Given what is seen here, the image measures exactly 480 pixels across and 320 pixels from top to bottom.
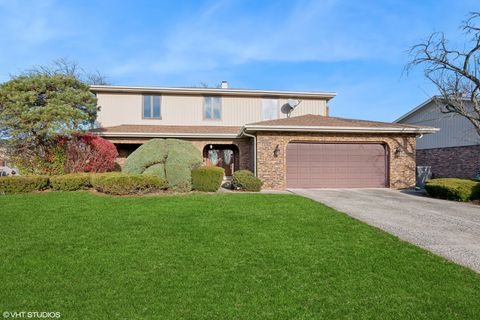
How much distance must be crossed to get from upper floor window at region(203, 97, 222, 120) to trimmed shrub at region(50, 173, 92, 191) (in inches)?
357

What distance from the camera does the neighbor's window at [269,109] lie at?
62.9 ft

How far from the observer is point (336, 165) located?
1456 centimetres

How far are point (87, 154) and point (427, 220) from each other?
13.1 metres

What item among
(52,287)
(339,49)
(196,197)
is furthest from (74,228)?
(339,49)

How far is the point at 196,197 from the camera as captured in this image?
10109 millimetres

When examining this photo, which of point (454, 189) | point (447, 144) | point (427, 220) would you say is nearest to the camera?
point (427, 220)

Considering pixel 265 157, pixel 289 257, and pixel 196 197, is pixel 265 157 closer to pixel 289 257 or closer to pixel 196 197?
pixel 196 197

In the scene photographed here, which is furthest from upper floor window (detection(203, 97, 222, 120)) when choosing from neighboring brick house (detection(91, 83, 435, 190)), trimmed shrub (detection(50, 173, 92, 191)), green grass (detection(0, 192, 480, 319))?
green grass (detection(0, 192, 480, 319))

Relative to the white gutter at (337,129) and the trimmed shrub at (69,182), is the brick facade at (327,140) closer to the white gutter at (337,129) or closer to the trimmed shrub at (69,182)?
the white gutter at (337,129)

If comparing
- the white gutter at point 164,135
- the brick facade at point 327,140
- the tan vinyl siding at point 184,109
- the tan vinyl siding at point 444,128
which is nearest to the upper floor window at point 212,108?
the tan vinyl siding at point 184,109

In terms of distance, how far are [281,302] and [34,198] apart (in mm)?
9446

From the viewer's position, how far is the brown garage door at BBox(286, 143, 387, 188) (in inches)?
563

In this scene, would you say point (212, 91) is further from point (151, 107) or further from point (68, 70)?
point (68, 70)

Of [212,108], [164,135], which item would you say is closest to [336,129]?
[212,108]
